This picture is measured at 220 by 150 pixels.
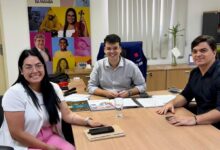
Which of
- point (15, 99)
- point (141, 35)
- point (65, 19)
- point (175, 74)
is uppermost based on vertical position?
point (65, 19)

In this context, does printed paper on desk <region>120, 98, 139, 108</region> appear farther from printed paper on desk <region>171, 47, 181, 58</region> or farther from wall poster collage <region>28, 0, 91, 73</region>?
printed paper on desk <region>171, 47, 181, 58</region>

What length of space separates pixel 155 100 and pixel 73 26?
2.32 meters

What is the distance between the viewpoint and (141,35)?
439 centimetres

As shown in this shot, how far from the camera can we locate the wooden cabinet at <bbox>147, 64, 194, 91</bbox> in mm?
4211

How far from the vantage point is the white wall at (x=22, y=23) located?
389cm

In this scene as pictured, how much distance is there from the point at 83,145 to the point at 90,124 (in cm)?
31

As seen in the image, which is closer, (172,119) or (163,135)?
(163,135)

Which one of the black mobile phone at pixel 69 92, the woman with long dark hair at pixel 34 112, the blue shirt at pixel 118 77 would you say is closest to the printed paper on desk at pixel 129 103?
the blue shirt at pixel 118 77

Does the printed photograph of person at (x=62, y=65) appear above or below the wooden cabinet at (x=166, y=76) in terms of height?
above

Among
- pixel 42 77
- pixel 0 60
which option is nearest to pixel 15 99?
pixel 42 77

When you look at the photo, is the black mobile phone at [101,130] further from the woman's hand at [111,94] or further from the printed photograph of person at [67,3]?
the printed photograph of person at [67,3]

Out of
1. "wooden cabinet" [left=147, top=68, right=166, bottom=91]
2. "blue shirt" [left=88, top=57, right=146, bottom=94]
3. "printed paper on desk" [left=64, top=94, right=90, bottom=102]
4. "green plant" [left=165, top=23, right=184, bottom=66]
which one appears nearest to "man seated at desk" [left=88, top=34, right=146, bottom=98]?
"blue shirt" [left=88, top=57, right=146, bottom=94]

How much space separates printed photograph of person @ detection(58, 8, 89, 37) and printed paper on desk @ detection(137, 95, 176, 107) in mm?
2148

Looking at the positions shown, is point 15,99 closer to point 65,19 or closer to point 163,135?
point 163,135
